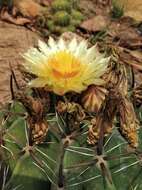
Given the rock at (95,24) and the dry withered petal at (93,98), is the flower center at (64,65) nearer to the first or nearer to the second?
the dry withered petal at (93,98)

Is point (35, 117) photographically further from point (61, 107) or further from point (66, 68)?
point (66, 68)

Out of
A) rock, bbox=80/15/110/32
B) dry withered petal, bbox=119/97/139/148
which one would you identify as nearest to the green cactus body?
rock, bbox=80/15/110/32

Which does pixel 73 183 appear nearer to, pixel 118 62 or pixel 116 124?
pixel 116 124

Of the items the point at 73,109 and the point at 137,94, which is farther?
the point at 137,94

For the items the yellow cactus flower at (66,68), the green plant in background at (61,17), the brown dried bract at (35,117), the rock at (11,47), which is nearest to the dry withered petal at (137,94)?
the yellow cactus flower at (66,68)

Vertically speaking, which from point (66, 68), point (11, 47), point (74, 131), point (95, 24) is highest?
point (66, 68)

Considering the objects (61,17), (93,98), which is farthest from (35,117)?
Result: (61,17)
